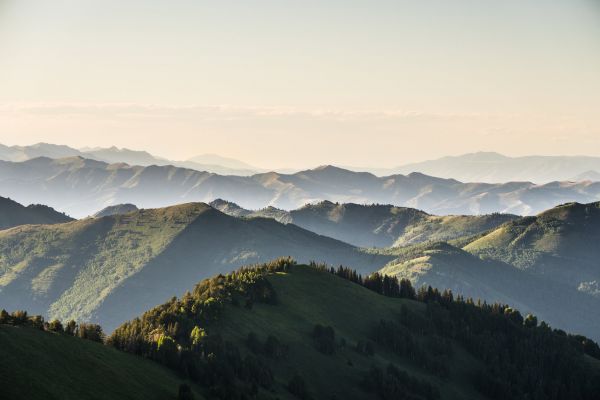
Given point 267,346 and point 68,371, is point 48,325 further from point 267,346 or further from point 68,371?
point 267,346

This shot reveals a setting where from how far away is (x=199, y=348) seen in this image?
166250 millimetres

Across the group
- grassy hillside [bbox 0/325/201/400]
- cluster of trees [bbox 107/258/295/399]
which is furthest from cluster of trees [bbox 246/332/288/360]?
grassy hillside [bbox 0/325/201/400]

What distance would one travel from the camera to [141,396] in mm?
116438

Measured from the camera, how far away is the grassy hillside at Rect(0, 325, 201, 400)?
3834 inches

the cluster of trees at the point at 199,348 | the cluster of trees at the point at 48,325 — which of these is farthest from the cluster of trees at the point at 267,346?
the cluster of trees at the point at 48,325

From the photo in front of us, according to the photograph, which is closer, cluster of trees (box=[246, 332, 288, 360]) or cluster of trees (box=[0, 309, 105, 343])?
cluster of trees (box=[0, 309, 105, 343])

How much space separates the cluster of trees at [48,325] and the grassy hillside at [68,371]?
2.75 m

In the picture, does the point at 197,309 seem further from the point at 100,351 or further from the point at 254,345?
the point at 100,351

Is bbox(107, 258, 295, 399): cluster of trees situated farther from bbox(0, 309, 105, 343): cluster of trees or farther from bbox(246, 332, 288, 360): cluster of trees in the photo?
bbox(0, 309, 105, 343): cluster of trees

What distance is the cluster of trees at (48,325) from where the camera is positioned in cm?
11812

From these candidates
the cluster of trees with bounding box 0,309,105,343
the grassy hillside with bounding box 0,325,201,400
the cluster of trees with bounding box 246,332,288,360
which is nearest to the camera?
the grassy hillside with bounding box 0,325,201,400

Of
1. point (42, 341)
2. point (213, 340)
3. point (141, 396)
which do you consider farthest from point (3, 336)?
point (213, 340)

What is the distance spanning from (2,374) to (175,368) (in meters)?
53.9

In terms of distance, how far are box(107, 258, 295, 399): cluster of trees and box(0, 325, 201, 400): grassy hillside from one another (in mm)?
11861
